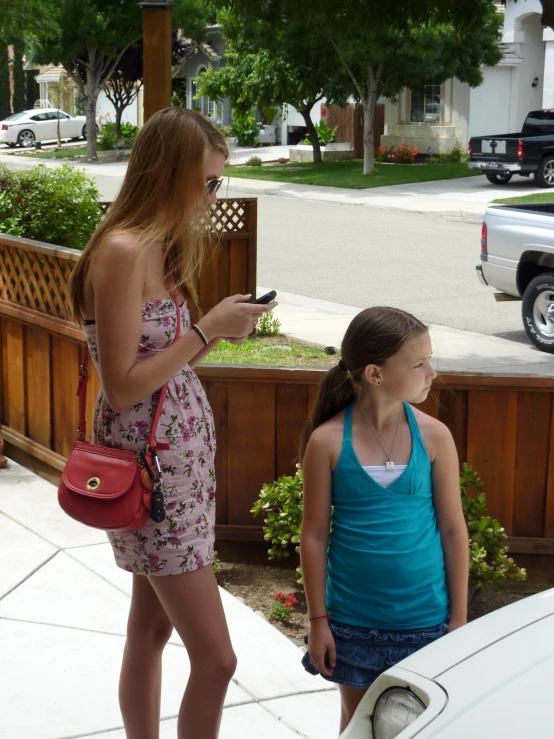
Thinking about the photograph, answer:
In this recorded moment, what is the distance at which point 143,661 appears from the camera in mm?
2814

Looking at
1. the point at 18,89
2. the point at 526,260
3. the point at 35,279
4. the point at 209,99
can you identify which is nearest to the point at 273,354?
the point at 526,260

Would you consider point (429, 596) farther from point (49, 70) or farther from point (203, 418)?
point (49, 70)

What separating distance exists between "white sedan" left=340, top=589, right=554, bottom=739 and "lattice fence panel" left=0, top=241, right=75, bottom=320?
134 inches

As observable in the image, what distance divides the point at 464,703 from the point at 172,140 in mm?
1413

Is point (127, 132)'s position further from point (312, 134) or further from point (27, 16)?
point (27, 16)

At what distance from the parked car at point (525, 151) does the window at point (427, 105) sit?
9170 mm

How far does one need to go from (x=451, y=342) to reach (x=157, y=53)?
5194 millimetres

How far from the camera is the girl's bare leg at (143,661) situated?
9.21 feet

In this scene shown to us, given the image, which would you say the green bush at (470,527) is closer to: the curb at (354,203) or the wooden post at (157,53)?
the wooden post at (157,53)

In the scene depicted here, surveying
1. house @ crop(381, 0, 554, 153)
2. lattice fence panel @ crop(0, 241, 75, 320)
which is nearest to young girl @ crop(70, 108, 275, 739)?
lattice fence panel @ crop(0, 241, 75, 320)

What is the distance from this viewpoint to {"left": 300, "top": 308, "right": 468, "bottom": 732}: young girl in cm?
262

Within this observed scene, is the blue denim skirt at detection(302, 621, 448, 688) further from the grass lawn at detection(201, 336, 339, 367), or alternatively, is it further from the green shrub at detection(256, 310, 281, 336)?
the green shrub at detection(256, 310, 281, 336)

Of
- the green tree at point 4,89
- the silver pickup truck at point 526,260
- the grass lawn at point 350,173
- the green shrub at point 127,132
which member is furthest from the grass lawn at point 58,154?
the silver pickup truck at point 526,260

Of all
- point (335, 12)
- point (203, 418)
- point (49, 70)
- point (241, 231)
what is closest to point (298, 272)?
point (241, 231)
